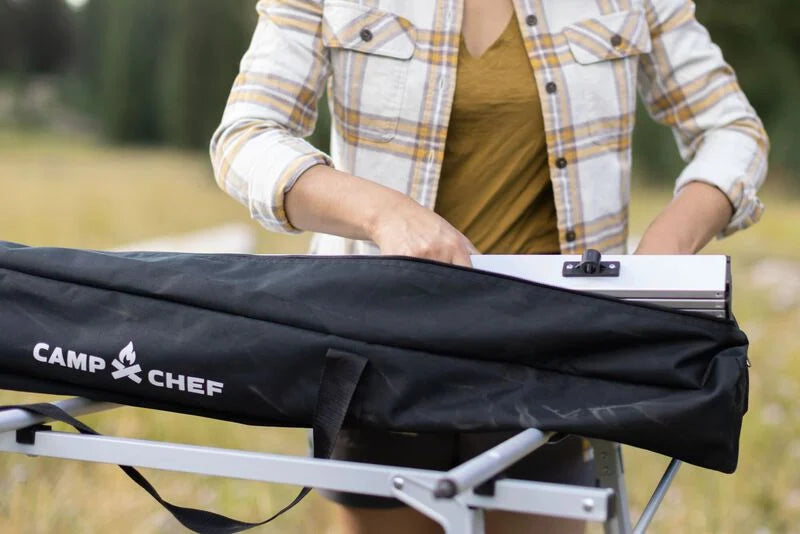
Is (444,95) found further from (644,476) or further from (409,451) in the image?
(644,476)

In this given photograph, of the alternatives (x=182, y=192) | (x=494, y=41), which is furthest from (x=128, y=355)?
(x=182, y=192)

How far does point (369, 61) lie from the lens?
1547mm

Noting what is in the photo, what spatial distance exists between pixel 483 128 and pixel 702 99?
1.26ft

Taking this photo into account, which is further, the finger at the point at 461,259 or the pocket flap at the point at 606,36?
the pocket flap at the point at 606,36

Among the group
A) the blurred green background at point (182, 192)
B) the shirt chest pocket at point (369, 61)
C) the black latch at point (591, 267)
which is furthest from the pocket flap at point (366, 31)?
the blurred green background at point (182, 192)

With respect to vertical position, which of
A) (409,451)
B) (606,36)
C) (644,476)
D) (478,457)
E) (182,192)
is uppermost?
(606,36)

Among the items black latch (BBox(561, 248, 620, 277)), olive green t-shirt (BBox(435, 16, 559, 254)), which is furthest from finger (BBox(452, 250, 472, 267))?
olive green t-shirt (BBox(435, 16, 559, 254))

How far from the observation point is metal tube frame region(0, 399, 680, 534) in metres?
0.93

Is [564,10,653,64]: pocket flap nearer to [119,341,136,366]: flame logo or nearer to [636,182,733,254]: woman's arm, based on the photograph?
[636,182,733,254]: woman's arm

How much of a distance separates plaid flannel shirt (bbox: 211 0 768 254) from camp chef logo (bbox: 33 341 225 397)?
10.5 inches

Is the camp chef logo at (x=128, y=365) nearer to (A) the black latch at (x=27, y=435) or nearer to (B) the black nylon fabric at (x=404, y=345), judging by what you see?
(B) the black nylon fabric at (x=404, y=345)

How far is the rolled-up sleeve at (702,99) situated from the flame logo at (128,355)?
861 mm

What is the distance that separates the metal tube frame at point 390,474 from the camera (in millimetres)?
927

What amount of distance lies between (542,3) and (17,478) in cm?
203
